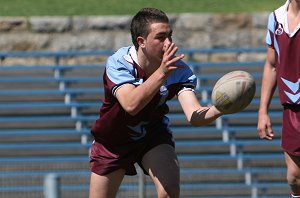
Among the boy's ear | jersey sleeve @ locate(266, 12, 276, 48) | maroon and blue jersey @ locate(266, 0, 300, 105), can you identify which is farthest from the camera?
jersey sleeve @ locate(266, 12, 276, 48)

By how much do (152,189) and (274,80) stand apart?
432 cm

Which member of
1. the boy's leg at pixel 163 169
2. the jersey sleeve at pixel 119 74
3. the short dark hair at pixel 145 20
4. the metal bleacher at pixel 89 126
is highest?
the short dark hair at pixel 145 20

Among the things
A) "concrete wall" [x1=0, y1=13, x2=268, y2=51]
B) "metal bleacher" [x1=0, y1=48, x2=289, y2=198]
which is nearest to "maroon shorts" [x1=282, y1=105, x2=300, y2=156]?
"metal bleacher" [x1=0, y1=48, x2=289, y2=198]

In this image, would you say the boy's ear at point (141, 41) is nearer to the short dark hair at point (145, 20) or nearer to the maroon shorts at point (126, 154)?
the short dark hair at point (145, 20)

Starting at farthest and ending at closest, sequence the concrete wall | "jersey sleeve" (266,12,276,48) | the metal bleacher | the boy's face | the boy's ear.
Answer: the concrete wall, the metal bleacher, "jersey sleeve" (266,12,276,48), the boy's ear, the boy's face

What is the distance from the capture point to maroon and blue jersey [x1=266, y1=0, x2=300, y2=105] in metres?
6.90

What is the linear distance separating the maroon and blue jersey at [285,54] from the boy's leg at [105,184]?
4.33ft

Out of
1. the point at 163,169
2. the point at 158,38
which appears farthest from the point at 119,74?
the point at 163,169

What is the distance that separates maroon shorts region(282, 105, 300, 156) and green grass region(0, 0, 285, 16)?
7.27 m

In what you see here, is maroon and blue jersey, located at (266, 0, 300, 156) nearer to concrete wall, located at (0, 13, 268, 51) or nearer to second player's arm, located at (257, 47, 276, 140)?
second player's arm, located at (257, 47, 276, 140)

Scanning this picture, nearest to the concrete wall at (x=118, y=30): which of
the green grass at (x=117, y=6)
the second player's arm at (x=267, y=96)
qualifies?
the green grass at (x=117, y=6)

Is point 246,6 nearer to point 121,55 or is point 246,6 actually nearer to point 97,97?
point 97,97

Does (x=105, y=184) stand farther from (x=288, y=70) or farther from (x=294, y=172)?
(x=288, y=70)

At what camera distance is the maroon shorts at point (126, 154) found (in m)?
6.53
